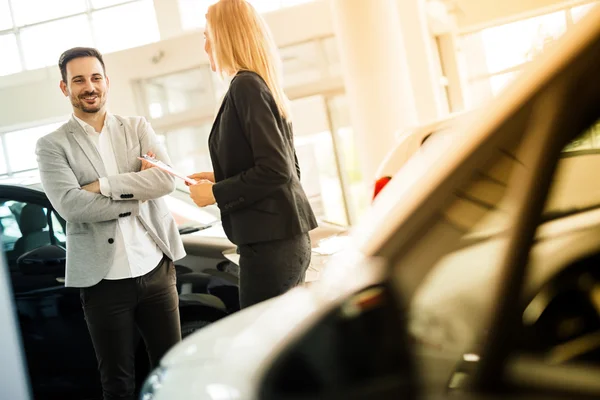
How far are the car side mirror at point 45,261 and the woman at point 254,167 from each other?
143 cm

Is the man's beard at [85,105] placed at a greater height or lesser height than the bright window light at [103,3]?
lesser

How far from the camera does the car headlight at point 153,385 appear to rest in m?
1.44

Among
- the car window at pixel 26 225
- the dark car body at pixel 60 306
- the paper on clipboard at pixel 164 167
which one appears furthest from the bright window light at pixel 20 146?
the paper on clipboard at pixel 164 167

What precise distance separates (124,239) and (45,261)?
3.09ft

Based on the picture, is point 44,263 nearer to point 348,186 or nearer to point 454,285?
point 454,285

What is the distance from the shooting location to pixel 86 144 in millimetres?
3055

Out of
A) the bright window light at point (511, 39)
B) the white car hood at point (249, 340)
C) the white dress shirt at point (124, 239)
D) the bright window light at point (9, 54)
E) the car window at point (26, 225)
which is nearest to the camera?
the white car hood at point (249, 340)

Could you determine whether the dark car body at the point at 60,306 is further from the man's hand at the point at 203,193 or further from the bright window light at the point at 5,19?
the bright window light at the point at 5,19

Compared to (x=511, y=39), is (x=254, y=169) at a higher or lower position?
lower

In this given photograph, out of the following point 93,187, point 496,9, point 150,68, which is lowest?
point 93,187

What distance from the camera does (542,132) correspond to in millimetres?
900

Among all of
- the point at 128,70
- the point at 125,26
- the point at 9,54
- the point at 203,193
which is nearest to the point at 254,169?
the point at 203,193

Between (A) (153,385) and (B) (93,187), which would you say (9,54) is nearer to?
(B) (93,187)

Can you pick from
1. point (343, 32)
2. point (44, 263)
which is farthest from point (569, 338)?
point (343, 32)
